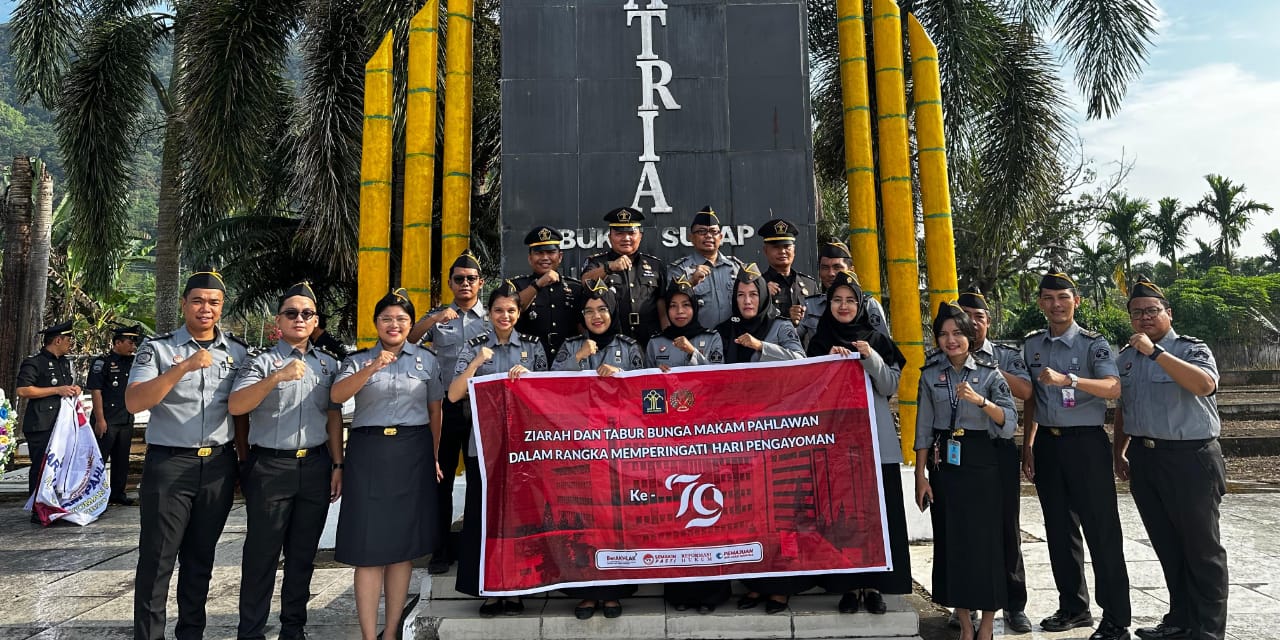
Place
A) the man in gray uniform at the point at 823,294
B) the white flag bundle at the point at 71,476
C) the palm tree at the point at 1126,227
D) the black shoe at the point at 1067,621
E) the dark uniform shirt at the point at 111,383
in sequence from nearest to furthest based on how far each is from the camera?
the black shoe at the point at 1067,621, the man in gray uniform at the point at 823,294, the white flag bundle at the point at 71,476, the dark uniform shirt at the point at 111,383, the palm tree at the point at 1126,227

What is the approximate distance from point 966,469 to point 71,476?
778cm

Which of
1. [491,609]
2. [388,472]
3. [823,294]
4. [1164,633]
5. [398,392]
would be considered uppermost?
[823,294]

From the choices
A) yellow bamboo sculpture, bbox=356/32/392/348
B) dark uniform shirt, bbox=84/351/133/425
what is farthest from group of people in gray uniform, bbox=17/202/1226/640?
dark uniform shirt, bbox=84/351/133/425

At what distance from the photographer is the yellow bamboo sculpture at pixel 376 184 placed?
6.27 metres

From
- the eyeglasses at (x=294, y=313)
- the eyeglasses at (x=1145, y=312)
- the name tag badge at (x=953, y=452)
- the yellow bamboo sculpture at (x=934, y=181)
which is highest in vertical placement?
the yellow bamboo sculpture at (x=934, y=181)

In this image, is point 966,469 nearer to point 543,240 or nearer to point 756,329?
point 756,329

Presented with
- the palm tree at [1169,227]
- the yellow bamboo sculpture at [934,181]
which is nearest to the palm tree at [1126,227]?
the palm tree at [1169,227]

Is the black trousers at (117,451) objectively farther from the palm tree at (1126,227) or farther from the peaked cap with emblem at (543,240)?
the palm tree at (1126,227)

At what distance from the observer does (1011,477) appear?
12.8 feet

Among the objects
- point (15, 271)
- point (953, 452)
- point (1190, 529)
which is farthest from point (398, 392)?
point (15, 271)

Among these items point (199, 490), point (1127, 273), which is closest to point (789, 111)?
point (199, 490)

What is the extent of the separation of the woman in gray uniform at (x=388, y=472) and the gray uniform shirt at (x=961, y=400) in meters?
2.52

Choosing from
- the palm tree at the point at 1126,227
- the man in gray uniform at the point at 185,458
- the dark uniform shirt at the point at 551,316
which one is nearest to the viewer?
the man in gray uniform at the point at 185,458

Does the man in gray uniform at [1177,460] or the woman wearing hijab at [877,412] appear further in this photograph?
the woman wearing hijab at [877,412]
